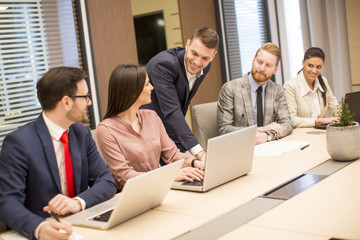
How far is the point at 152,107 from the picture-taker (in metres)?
2.78

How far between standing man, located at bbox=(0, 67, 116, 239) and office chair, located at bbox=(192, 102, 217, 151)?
A: 117 cm

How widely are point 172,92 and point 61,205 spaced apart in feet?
3.85

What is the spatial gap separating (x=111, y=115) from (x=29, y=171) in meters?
0.61

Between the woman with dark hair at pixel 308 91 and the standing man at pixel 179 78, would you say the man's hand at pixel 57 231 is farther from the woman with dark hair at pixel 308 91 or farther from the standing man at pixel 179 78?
the woman with dark hair at pixel 308 91

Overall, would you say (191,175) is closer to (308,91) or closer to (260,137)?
(260,137)

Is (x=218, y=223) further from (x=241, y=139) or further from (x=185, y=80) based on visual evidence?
(x=185, y=80)

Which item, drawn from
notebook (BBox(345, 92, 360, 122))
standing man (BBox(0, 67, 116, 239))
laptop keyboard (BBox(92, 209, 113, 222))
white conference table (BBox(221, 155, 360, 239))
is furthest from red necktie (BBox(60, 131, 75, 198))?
notebook (BBox(345, 92, 360, 122))

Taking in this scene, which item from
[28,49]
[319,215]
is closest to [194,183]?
[319,215]

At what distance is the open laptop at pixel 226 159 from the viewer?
1791 mm

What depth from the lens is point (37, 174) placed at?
1.72m

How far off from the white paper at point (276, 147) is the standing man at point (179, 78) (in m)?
0.35

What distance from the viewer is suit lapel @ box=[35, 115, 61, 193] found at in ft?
5.72

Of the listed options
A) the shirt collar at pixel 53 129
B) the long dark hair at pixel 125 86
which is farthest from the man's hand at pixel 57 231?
the long dark hair at pixel 125 86

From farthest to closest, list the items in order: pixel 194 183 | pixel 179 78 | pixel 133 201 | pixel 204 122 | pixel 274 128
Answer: pixel 204 122 < pixel 274 128 < pixel 179 78 < pixel 194 183 < pixel 133 201
